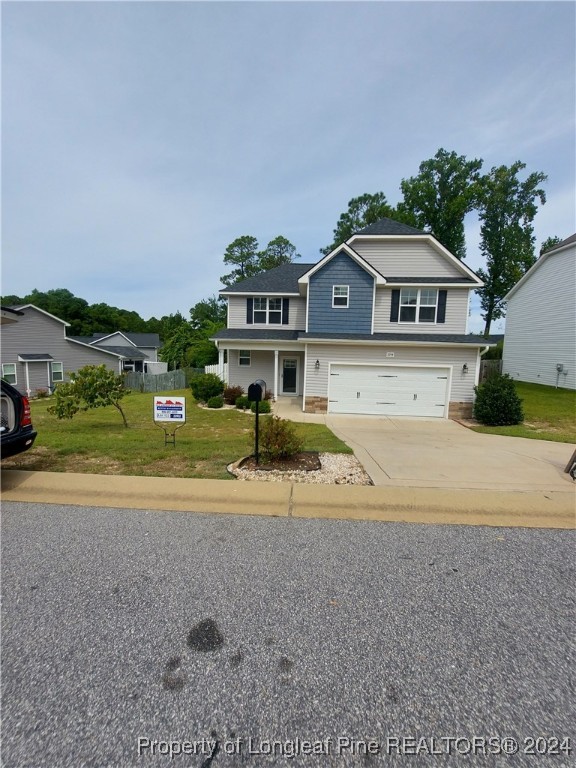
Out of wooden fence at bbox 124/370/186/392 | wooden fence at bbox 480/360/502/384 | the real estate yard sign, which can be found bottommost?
wooden fence at bbox 124/370/186/392

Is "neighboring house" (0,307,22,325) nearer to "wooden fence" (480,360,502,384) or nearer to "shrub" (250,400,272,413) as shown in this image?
"shrub" (250,400,272,413)

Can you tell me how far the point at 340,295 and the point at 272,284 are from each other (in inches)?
180

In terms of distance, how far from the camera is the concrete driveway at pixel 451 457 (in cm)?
522

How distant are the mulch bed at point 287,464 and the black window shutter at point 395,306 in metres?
9.41

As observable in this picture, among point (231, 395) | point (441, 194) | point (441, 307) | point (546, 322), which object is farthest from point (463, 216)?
point (231, 395)

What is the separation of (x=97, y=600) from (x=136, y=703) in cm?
100

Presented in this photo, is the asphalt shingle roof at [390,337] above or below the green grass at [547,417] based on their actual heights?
above

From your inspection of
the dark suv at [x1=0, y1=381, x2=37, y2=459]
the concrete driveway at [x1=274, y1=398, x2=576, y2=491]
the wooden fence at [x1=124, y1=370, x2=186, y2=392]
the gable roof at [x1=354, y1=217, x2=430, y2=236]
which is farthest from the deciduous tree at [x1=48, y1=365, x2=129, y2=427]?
the wooden fence at [x1=124, y1=370, x2=186, y2=392]

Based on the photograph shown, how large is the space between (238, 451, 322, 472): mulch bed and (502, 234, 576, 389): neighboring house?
18.4m

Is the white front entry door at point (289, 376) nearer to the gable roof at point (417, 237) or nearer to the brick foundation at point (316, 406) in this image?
the brick foundation at point (316, 406)

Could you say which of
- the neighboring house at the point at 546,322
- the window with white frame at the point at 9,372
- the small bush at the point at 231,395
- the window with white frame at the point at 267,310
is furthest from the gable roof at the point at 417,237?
the window with white frame at the point at 9,372

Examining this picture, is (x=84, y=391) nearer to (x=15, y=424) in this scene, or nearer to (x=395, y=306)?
(x=15, y=424)

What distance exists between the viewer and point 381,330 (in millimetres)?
13797

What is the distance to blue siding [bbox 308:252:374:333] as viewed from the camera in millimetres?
13258
